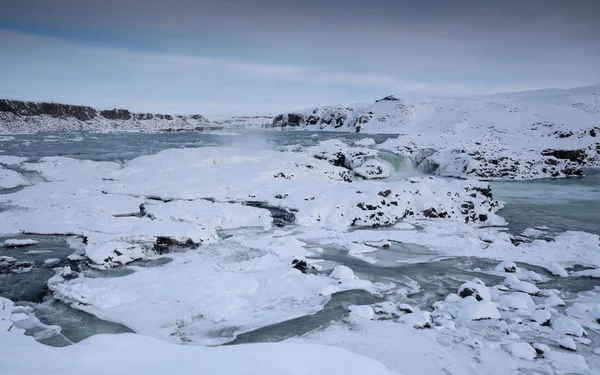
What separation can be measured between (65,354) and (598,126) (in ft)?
188

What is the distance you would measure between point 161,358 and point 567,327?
6.51m

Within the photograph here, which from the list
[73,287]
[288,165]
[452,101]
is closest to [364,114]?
[452,101]

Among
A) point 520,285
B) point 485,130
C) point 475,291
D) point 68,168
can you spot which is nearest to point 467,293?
point 475,291

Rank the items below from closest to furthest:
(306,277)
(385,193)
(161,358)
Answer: (161,358) < (306,277) < (385,193)

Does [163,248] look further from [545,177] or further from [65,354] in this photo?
[545,177]

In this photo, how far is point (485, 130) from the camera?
5319 centimetres

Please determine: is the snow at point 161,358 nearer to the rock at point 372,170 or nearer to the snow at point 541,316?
the snow at point 541,316

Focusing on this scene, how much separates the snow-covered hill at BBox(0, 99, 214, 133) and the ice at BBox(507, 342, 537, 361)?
78.5 metres

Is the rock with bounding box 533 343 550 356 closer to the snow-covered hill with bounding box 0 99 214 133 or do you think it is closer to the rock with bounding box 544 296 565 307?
the rock with bounding box 544 296 565 307

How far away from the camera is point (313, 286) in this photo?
26.3ft

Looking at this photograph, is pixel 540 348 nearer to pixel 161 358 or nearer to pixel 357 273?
pixel 357 273

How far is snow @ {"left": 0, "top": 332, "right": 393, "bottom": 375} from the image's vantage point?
3.24m

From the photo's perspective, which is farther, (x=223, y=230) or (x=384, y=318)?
(x=223, y=230)

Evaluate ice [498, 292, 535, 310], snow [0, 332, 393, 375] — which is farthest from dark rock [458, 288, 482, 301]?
snow [0, 332, 393, 375]
